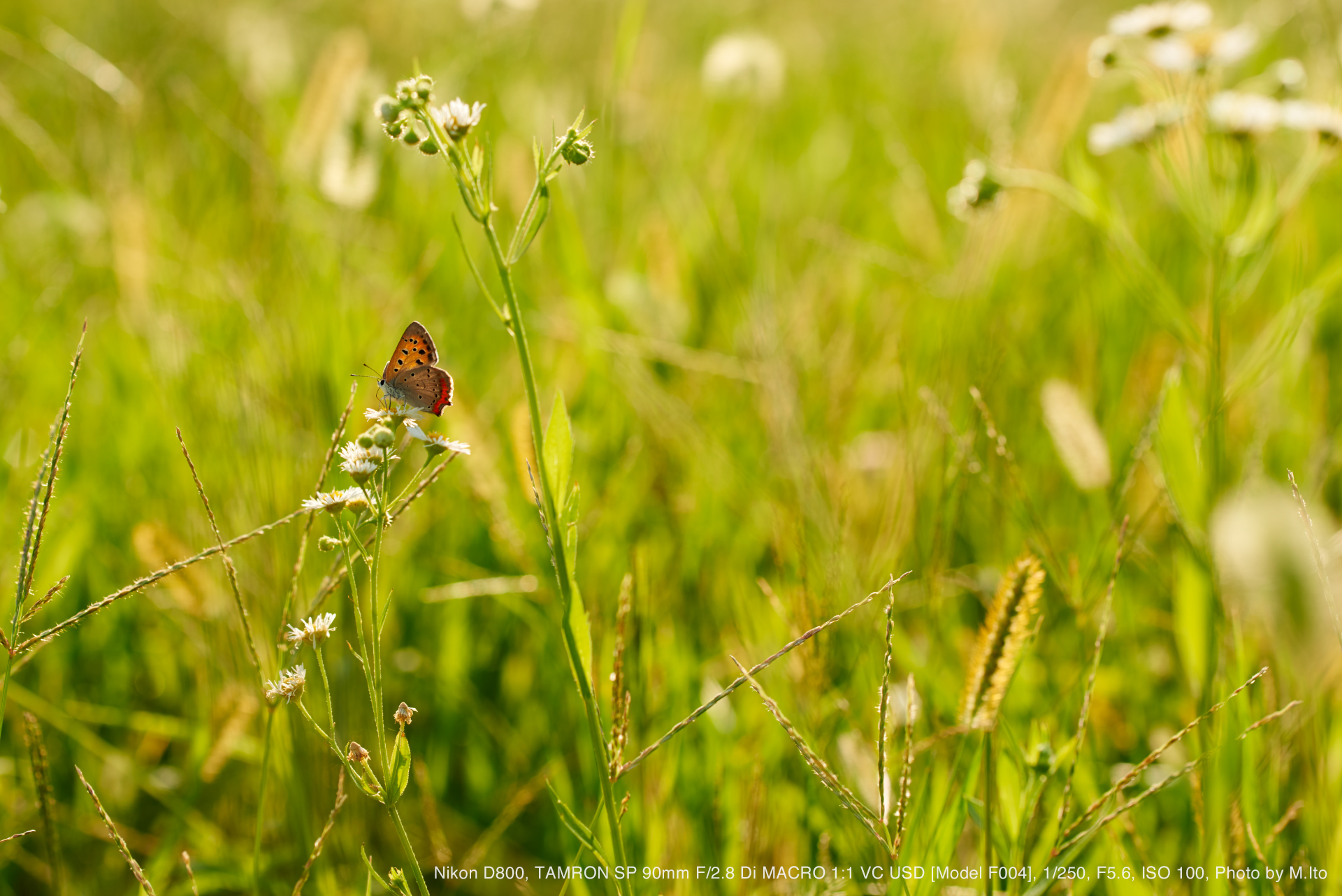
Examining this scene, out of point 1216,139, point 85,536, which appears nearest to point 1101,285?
point 1216,139

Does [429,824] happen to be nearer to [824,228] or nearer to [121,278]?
[121,278]

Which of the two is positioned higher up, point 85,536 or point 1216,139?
point 1216,139

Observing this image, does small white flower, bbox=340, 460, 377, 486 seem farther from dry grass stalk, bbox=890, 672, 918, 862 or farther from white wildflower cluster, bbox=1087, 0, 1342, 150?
white wildflower cluster, bbox=1087, 0, 1342, 150

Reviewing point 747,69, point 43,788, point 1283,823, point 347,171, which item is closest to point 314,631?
point 43,788

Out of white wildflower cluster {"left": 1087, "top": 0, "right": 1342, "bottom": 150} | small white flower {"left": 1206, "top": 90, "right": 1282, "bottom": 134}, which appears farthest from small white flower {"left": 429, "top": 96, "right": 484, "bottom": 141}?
small white flower {"left": 1206, "top": 90, "right": 1282, "bottom": 134}

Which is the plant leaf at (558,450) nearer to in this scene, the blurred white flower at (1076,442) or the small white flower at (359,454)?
the small white flower at (359,454)
